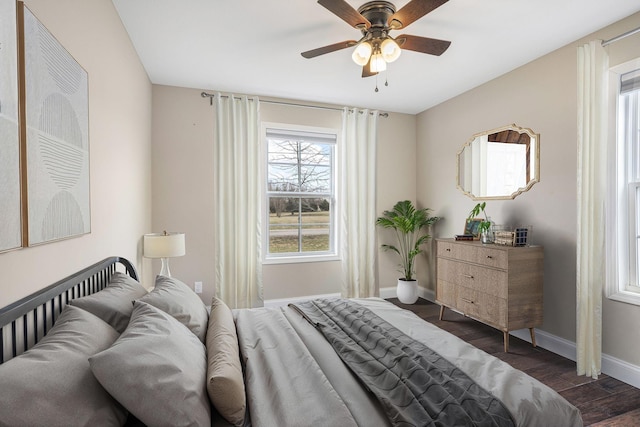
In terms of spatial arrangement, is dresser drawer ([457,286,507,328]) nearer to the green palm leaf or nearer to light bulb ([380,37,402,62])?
the green palm leaf

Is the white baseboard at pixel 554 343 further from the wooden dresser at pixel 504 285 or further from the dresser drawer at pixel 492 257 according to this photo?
the dresser drawer at pixel 492 257

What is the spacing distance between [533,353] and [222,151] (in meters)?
3.72

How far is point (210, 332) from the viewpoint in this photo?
1621 millimetres

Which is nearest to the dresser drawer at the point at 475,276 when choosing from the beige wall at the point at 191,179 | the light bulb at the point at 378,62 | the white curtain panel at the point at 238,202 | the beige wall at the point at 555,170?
the beige wall at the point at 555,170

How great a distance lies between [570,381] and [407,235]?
2449 millimetres

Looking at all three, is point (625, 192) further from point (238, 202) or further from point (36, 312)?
point (36, 312)

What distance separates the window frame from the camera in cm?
408

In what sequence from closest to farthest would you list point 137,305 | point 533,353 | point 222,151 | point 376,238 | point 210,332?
1. point 137,305
2. point 210,332
3. point 533,353
4. point 222,151
5. point 376,238

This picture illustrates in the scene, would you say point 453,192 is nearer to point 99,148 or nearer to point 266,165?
point 266,165

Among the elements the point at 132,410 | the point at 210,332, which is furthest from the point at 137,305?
the point at 132,410

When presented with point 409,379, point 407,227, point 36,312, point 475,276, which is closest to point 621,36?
point 475,276

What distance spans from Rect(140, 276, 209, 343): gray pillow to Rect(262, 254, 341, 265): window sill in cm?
216

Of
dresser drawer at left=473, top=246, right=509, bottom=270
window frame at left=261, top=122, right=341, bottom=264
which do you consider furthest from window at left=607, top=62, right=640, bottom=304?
window frame at left=261, top=122, right=341, bottom=264

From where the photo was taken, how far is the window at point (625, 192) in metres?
2.44
